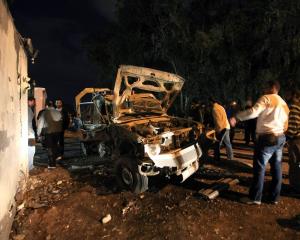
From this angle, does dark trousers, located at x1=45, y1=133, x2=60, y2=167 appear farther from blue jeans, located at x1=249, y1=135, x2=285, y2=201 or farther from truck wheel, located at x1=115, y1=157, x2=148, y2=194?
blue jeans, located at x1=249, y1=135, x2=285, y2=201

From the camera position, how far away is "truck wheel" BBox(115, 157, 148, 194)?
6023mm

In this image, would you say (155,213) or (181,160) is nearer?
(155,213)

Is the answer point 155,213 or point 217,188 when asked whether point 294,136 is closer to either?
point 217,188

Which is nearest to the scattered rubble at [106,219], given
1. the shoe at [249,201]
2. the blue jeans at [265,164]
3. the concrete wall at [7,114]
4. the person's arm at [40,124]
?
the concrete wall at [7,114]

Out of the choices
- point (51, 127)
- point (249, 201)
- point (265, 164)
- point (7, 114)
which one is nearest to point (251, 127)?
point (249, 201)

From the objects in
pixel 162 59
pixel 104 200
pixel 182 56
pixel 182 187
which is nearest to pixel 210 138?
pixel 182 187

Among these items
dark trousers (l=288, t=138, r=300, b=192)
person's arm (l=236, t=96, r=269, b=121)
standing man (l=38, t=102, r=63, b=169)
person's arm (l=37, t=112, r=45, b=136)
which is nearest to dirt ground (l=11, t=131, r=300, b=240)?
dark trousers (l=288, t=138, r=300, b=192)

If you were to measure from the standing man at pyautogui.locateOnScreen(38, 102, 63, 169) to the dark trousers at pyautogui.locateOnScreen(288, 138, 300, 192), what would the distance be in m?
5.71

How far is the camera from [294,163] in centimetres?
559

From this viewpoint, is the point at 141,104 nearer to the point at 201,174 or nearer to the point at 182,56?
the point at 201,174

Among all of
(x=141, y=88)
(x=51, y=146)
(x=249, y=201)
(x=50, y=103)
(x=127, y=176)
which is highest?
(x=141, y=88)

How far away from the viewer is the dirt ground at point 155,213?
4625 mm

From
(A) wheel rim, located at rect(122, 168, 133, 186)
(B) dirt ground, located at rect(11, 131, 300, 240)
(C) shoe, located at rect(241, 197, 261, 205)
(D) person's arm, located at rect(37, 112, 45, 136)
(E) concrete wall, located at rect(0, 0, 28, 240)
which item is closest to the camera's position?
(E) concrete wall, located at rect(0, 0, 28, 240)

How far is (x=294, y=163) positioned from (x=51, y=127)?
5847mm
